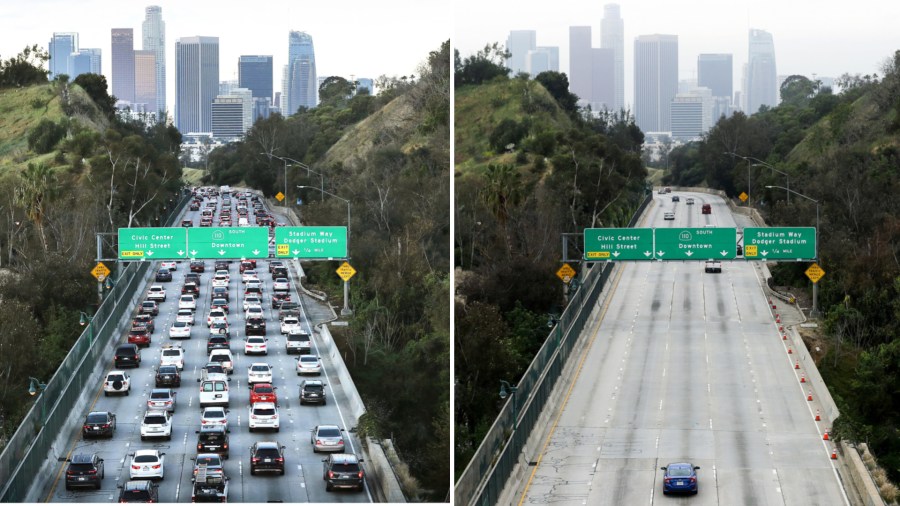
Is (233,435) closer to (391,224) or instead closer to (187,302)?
(187,302)

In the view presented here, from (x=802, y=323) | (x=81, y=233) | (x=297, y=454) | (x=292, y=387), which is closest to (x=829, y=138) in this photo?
(x=802, y=323)

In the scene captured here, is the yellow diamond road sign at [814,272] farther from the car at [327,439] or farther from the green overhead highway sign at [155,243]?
the green overhead highway sign at [155,243]

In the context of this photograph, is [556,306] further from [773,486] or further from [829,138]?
[829,138]

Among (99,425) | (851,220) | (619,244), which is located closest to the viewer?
(99,425)

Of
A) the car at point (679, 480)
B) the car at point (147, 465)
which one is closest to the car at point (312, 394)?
the car at point (147, 465)

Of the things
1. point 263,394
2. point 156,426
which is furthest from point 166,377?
point 156,426

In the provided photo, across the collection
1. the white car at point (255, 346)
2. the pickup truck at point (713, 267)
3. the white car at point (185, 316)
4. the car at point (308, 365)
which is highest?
the pickup truck at point (713, 267)
